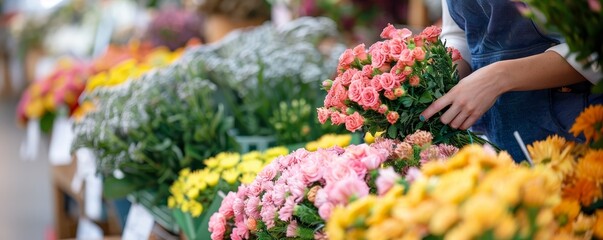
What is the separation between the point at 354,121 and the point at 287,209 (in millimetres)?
159

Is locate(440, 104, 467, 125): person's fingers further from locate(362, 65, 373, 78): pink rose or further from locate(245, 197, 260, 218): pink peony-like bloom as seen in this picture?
locate(245, 197, 260, 218): pink peony-like bloom

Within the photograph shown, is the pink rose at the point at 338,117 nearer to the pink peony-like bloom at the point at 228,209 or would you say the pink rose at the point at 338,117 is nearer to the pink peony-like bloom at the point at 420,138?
the pink peony-like bloom at the point at 420,138

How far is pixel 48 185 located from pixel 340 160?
5228 mm

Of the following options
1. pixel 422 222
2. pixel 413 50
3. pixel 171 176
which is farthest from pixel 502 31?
pixel 171 176

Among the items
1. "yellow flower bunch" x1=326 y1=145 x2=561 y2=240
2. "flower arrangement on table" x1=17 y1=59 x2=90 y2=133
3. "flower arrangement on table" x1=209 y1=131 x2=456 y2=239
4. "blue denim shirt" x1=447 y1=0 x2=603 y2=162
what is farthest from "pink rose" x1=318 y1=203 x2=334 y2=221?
"flower arrangement on table" x1=17 y1=59 x2=90 y2=133

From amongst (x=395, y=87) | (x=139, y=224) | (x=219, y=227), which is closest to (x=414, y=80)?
(x=395, y=87)

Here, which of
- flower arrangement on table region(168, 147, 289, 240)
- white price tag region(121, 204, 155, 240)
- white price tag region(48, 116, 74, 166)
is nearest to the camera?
flower arrangement on table region(168, 147, 289, 240)

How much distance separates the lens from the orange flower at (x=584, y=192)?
812mm

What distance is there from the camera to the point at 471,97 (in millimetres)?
986

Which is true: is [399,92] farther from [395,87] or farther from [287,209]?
[287,209]

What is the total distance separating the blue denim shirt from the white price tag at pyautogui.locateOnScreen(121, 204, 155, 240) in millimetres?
881

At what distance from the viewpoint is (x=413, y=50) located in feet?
3.31

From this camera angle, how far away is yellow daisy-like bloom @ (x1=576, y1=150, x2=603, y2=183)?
812 mm

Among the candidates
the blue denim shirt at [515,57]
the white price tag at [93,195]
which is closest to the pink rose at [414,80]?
the blue denim shirt at [515,57]
